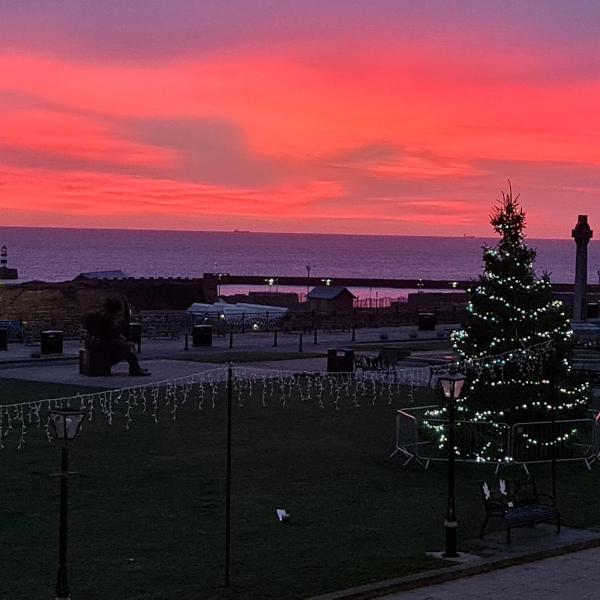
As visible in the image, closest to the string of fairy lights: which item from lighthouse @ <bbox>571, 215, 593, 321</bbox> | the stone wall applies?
lighthouse @ <bbox>571, 215, 593, 321</bbox>

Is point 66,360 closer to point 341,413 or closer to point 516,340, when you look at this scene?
point 341,413

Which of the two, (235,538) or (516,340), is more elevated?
(516,340)

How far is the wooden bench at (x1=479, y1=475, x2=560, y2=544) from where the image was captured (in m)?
17.5

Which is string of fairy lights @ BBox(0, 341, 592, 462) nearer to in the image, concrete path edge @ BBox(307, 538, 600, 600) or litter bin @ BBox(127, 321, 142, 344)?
concrete path edge @ BBox(307, 538, 600, 600)

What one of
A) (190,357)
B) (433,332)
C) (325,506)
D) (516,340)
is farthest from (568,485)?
(433,332)

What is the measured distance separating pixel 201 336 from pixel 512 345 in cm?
2835

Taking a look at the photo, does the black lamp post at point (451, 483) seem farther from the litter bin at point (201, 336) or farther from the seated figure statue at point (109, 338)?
→ the litter bin at point (201, 336)

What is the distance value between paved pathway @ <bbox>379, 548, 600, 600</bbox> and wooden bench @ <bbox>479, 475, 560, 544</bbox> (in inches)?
48.8

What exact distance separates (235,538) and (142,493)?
12.0ft

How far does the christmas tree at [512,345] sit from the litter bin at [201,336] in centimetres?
2729

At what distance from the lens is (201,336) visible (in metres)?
51.1

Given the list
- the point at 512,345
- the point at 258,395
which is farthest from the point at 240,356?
the point at 512,345

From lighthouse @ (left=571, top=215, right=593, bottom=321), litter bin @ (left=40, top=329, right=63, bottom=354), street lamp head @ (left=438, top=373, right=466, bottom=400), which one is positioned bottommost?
litter bin @ (left=40, top=329, right=63, bottom=354)

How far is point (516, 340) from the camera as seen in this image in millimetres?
24031
